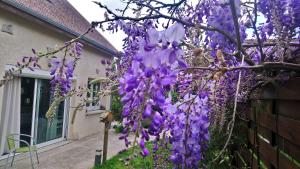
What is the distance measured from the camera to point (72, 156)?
8141 mm

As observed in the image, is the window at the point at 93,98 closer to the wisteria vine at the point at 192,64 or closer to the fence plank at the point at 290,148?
the wisteria vine at the point at 192,64

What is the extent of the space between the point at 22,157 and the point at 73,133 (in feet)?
9.64

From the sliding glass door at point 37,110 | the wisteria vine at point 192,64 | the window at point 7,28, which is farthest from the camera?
the sliding glass door at point 37,110

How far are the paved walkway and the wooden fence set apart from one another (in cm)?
468

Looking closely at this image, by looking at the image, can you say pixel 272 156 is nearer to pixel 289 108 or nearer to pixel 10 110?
pixel 289 108

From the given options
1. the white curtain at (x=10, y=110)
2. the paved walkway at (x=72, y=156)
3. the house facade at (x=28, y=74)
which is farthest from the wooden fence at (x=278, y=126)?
the white curtain at (x=10, y=110)

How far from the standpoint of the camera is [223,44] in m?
1.47

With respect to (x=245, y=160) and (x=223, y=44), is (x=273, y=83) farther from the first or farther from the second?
(x=245, y=160)

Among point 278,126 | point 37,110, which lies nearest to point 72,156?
point 37,110

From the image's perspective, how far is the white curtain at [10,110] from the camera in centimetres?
705

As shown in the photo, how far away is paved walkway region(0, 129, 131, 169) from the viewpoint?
711 centimetres

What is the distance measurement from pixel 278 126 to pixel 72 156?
7.18 metres

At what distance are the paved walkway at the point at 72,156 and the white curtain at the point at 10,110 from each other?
2.08 feet

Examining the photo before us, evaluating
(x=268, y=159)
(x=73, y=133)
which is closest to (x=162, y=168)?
(x=268, y=159)
